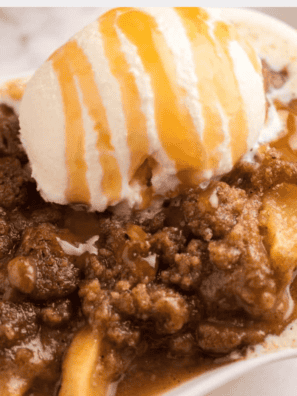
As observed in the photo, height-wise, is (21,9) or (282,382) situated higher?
(21,9)

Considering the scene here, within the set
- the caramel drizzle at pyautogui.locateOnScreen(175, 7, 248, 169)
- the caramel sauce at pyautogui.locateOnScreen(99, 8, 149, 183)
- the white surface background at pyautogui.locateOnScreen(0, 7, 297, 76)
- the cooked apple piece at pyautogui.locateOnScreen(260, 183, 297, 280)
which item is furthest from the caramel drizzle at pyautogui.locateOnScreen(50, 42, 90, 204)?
the white surface background at pyautogui.locateOnScreen(0, 7, 297, 76)

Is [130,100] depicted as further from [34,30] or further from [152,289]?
[34,30]

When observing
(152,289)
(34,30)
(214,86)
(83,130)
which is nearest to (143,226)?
(152,289)

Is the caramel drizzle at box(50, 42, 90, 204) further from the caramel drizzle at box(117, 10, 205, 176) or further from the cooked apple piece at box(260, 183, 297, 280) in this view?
the cooked apple piece at box(260, 183, 297, 280)

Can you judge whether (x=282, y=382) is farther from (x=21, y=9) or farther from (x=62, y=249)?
(x=21, y=9)

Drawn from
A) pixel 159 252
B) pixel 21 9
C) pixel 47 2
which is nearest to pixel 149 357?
pixel 159 252

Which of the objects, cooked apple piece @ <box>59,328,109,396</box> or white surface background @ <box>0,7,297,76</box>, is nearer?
cooked apple piece @ <box>59,328,109,396</box>

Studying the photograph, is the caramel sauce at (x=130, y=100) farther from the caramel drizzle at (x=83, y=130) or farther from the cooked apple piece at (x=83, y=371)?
the cooked apple piece at (x=83, y=371)
